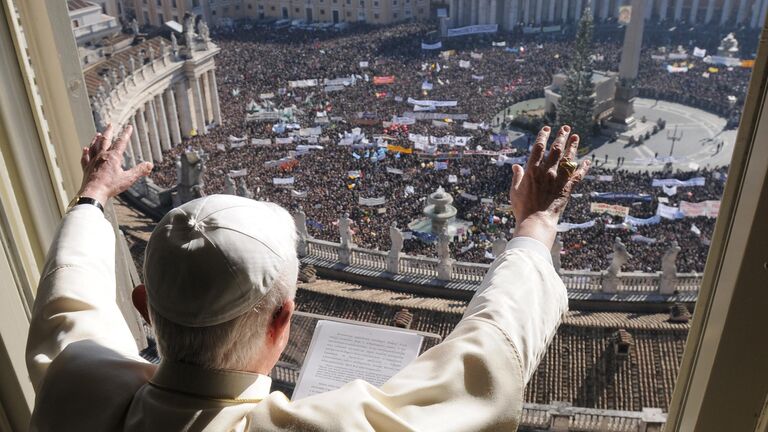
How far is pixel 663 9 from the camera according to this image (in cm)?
2548

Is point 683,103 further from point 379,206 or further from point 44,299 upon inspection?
point 44,299

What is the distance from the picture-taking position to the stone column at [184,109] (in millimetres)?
14008

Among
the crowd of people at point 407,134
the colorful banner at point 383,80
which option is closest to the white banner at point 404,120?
the crowd of people at point 407,134

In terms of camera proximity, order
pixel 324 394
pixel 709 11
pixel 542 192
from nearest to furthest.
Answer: pixel 324 394, pixel 542 192, pixel 709 11

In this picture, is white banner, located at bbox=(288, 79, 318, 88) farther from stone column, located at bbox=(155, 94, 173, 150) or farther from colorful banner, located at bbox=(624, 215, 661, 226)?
colorful banner, located at bbox=(624, 215, 661, 226)

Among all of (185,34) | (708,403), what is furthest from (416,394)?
(185,34)

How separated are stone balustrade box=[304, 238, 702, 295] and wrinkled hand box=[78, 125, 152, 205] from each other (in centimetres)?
388

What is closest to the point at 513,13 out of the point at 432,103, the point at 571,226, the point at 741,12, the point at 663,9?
the point at 663,9

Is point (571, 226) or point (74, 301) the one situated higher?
point (74, 301)

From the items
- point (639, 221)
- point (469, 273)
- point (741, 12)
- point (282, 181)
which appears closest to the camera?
point (469, 273)

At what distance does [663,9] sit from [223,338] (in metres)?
Result: 27.6

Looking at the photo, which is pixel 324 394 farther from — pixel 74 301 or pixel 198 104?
pixel 198 104

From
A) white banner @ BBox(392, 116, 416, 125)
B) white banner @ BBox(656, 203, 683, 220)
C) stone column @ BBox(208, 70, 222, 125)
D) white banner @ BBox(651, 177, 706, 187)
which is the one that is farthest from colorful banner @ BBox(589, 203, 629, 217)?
stone column @ BBox(208, 70, 222, 125)

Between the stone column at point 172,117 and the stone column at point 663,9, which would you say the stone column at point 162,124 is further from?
the stone column at point 663,9
